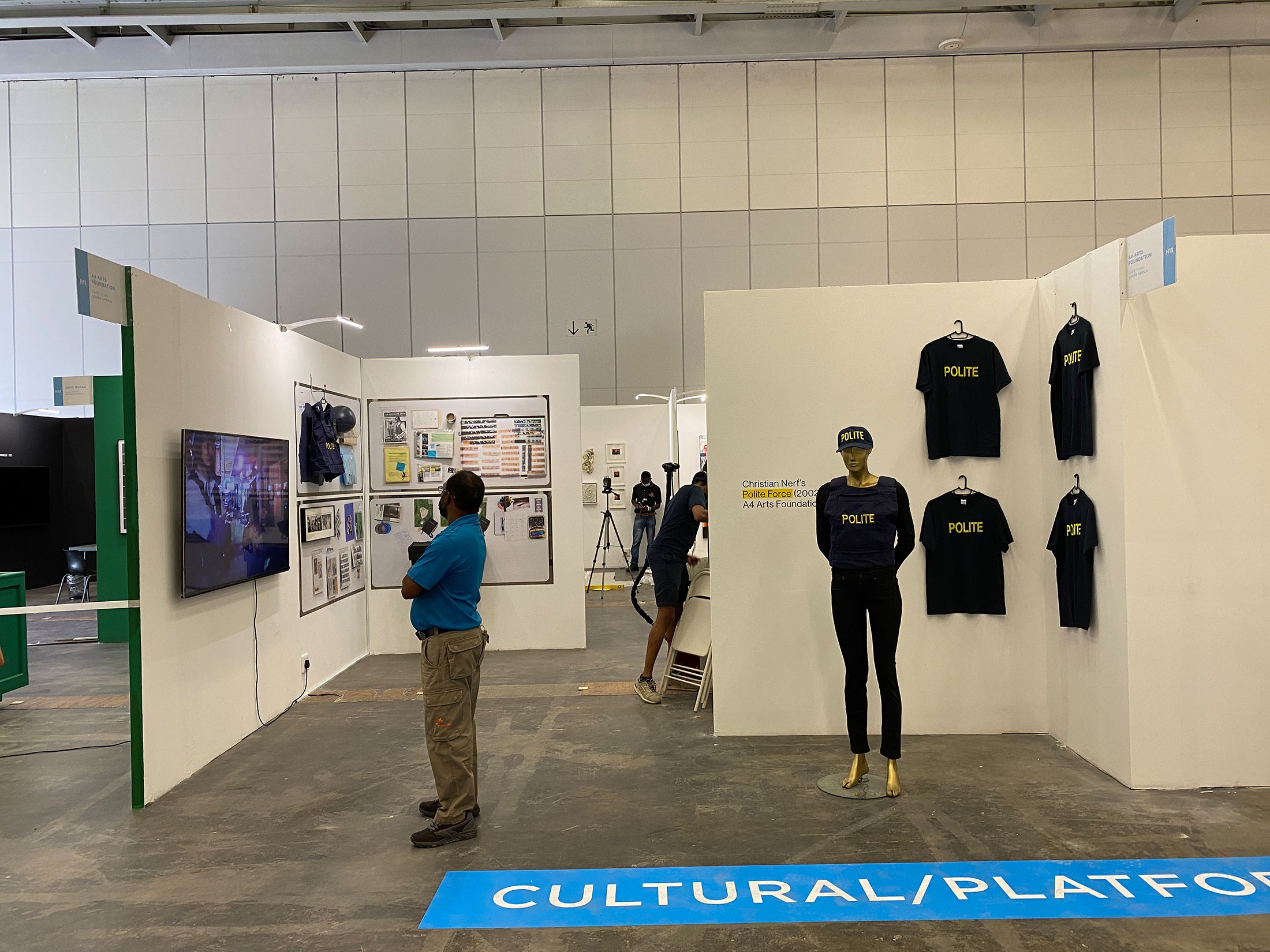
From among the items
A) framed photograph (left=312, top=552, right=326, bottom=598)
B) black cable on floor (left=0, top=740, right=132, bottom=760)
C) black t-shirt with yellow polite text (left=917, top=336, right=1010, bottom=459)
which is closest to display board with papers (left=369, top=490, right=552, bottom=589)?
framed photograph (left=312, top=552, right=326, bottom=598)

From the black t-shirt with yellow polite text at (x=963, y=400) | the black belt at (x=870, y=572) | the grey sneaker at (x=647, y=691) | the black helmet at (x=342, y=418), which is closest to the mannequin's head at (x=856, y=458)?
the black belt at (x=870, y=572)

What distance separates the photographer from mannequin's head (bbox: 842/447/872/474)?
4.23 meters

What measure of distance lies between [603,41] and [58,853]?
1120 cm

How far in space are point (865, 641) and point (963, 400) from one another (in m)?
1.65

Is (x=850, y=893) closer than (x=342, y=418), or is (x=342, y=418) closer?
(x=850, y=893)

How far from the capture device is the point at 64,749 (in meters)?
5.22

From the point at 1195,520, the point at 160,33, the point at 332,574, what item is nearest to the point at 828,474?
the point at 1195,520

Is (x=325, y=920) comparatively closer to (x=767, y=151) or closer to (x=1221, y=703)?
(x=1221, y=703)

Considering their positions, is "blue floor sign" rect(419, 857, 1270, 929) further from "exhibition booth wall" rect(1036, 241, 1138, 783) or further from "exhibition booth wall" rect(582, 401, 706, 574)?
"exhibition booth wall" rect(582, 401, 706, 574)

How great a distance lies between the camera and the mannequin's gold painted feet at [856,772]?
4223 mm

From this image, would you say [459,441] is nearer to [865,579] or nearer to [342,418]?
[342,418]

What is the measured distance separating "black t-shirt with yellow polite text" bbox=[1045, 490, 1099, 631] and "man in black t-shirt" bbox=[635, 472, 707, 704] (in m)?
2.20

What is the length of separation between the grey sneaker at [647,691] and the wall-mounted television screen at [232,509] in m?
2.56

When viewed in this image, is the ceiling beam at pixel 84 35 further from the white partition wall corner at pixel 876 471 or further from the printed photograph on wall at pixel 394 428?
the white partition wall corner at pixel 876 471
